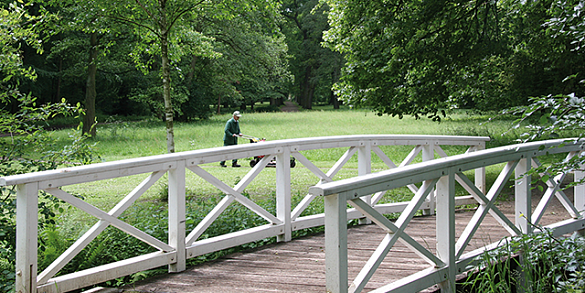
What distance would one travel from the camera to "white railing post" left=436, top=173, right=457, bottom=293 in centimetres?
371

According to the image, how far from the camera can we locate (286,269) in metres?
4.47

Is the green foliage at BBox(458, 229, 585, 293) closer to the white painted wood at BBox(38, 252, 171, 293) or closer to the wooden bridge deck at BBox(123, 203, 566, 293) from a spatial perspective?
the wooden bridge deck at BBox(123, 203, 566, 293)

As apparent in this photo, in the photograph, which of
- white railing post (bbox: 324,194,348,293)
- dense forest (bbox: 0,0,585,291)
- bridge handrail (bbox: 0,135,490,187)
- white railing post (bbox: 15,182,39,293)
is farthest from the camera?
dense forest (bbox: 0,0,585,291)

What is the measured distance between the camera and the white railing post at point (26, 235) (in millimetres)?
3391

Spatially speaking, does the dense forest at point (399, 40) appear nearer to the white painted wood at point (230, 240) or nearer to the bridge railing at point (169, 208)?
the bridge railing at point (169, 208)

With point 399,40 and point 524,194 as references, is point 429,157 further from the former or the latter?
point 399,40

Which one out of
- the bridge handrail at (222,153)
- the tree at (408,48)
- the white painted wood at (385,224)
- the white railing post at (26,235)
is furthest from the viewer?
the tree at (408,48)

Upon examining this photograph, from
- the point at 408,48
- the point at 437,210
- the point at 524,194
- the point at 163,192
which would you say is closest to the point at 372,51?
the point at 408,48

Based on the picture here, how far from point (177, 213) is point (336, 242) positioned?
2.01 meters

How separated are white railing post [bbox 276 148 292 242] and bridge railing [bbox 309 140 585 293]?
6.11 ft

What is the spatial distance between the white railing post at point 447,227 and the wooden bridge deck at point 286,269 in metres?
0.21

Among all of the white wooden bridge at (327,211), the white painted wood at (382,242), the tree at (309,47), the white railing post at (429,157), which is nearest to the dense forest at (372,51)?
the white wooden bridge at (327,211)

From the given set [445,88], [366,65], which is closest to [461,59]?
[445,88]

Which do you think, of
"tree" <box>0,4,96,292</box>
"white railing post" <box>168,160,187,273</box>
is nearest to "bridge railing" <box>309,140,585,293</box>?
"white railing post" <box>168,160,187,273</box>
